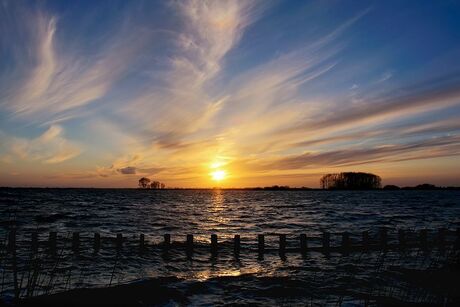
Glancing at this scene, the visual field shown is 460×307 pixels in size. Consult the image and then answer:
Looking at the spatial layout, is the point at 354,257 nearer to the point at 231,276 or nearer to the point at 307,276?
the point at 307,276

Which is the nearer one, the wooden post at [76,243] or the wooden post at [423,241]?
the wooden post at [76,243]

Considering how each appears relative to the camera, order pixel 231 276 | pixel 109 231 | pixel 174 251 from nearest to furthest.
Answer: pixel 231 276 → pixel 174 251 → pixel 109 231

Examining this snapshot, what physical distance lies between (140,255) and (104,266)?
7.55 feet

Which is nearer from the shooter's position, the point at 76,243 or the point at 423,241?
the point at 76,243

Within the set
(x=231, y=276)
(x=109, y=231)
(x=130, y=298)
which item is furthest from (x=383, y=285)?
(x=109, y=231)

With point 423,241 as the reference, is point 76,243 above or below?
below

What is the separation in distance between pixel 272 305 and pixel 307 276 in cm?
418

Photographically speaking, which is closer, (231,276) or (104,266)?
(231,276)

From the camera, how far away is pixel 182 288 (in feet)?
39.6

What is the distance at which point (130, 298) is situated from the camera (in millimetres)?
9555

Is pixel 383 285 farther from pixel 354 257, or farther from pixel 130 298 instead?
pixel 130 298

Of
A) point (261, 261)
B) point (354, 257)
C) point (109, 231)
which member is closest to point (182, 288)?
point (261, 261)

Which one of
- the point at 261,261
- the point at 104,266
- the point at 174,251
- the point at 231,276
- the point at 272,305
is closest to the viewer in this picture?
the point at 272,305

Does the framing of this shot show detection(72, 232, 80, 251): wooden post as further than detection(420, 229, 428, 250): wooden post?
No
